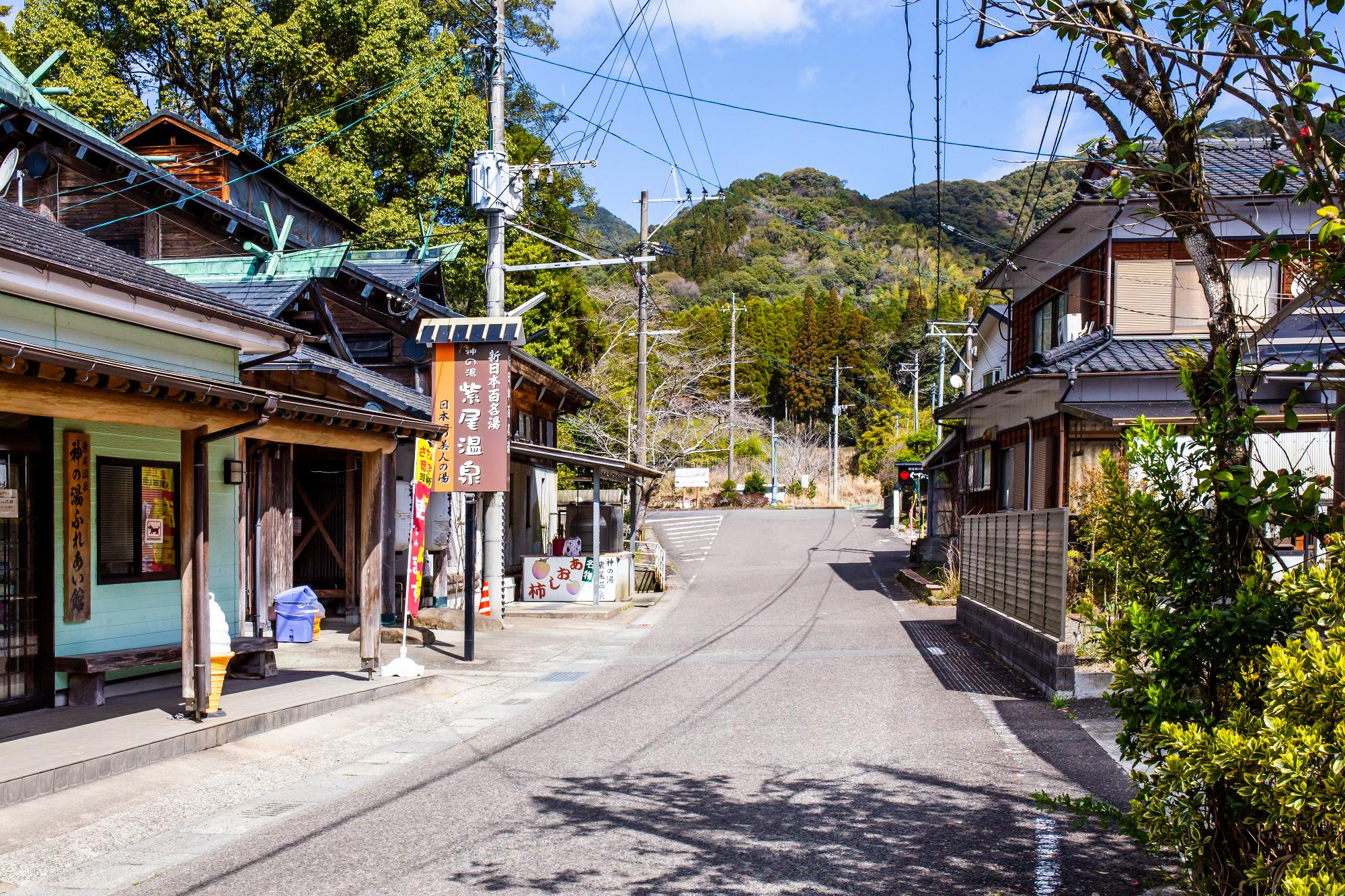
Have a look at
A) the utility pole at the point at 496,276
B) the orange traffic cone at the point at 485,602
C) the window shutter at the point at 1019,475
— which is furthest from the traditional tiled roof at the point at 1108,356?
the orange traffic cone at the point at 485,602

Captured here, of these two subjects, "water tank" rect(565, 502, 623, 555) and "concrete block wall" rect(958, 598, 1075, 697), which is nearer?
"concrete block wall" rect(958, 598, 1075, 697)

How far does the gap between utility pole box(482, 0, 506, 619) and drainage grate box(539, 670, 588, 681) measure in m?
4.59

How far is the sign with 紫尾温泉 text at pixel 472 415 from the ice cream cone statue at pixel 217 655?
6172 millimetres

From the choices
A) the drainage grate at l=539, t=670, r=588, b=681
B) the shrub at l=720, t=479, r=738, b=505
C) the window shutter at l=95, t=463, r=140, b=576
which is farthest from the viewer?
the shrub at l=720, t=479, r=738, b=505

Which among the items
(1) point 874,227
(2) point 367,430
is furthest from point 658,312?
(1) point 874,227

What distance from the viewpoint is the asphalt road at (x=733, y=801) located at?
221 inches

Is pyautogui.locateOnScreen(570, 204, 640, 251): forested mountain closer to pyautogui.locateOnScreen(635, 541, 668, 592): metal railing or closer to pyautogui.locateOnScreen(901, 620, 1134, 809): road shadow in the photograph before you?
pyautogui.locateOnScreen(635, 541, 668, 592): metal railing

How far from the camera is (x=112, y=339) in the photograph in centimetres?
1058

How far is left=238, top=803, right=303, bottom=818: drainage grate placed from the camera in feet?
23.4

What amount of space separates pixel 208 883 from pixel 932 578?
21.4m

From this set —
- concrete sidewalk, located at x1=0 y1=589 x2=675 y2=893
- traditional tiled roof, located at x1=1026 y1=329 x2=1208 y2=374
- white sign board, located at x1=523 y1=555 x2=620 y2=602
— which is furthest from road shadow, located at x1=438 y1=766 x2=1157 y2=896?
white sign board, located at x1=523 y1=555 x2=620 y2=602

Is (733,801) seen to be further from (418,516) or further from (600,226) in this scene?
(600,226)

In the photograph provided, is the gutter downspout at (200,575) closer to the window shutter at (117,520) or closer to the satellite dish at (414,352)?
the window shutter at (117,520)

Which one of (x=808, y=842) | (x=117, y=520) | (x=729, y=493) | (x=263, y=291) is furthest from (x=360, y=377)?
(x=729, y=493)
